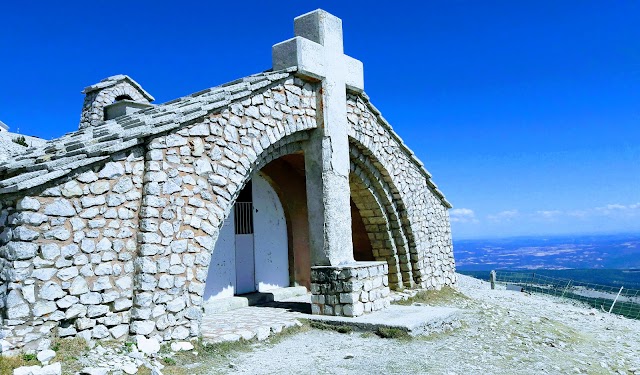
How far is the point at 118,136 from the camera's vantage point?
695 cm

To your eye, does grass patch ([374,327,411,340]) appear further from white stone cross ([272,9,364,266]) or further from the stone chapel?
white stone cross ([272,9,364,266])

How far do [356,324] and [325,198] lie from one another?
8.22 ft

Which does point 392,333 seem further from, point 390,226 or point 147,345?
point 390,226

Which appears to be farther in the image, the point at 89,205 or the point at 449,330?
the point at 449,330

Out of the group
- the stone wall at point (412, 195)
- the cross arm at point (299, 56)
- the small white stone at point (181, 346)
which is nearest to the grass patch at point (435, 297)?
the stone wall at point (412, 195)

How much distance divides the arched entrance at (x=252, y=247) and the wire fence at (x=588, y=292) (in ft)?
33.0

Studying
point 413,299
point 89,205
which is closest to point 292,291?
point 413,299

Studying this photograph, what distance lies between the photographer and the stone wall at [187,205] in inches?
268

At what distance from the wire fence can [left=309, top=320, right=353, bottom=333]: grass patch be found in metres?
11.7

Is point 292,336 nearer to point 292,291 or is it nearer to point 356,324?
point 356,324

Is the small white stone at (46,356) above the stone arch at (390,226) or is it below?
below

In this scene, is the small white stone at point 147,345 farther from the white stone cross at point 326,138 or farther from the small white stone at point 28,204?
the white stone cross at point 326,138

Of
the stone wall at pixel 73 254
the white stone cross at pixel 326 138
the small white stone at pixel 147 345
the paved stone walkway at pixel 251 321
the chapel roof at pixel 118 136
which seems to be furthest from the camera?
the white stone cross at pixel 326 138

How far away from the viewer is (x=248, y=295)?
1120 centimetres
